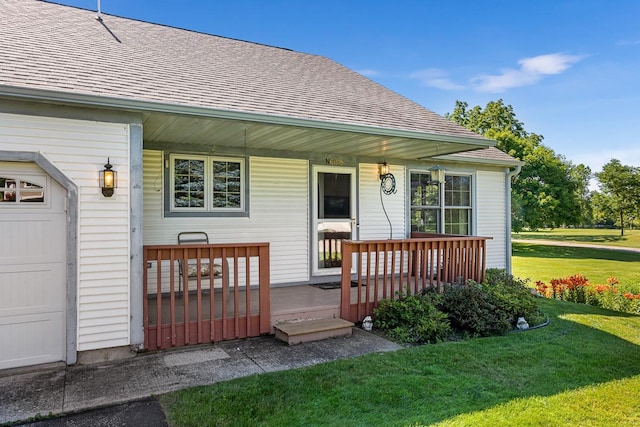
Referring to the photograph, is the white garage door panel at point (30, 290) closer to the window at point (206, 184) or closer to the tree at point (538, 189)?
the window at point (206, 184)

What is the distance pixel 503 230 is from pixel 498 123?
786 inches

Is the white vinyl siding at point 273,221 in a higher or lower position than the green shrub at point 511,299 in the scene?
higher

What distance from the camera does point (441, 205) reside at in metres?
8.49

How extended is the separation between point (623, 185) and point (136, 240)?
36.8m

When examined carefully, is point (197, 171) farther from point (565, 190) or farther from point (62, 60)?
point (565, 190)

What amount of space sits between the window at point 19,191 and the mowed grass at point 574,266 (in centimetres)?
1106

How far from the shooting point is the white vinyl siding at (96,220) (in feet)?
12.7

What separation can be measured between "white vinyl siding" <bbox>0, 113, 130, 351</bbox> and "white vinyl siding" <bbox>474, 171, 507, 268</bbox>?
290 inches

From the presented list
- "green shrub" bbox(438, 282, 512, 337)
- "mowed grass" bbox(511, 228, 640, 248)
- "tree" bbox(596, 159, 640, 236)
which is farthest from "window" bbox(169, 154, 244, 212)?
"tree" bbox(596, 159, 640, 236)

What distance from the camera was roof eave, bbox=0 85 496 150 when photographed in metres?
3.62

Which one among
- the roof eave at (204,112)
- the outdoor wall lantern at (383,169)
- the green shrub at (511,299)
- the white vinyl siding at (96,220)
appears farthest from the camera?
the outdoor wall lantern at (383,169)

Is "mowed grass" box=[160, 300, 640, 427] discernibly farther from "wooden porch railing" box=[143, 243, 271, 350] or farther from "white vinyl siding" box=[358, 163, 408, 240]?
"white vinyl siding" box=[358, 163, 408, 240]

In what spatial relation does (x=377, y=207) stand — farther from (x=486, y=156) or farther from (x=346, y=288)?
(x=486, y=156)

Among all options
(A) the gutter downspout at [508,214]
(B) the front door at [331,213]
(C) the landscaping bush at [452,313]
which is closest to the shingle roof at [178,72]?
(B) the front door at [331,213]
